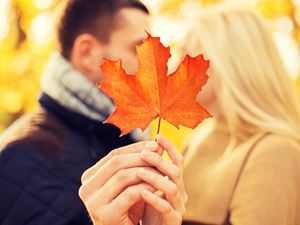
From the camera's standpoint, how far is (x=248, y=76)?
2.31m

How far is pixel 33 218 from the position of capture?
186 centimetres

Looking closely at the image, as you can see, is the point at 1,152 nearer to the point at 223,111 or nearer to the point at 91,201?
the point at 91,201

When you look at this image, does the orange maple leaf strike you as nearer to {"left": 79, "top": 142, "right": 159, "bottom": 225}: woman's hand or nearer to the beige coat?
{"left": 79, "top": 142, "right": 159, "bottom": 225}: woman's hand

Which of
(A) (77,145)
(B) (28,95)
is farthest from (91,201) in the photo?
(B) (28,95)

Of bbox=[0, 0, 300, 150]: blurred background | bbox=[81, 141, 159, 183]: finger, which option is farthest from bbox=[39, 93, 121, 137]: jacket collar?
bbox=[0, 0, 300, 150]: blurred background

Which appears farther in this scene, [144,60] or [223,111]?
[223,111]

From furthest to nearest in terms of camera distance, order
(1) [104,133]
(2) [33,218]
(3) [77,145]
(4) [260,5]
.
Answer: (4) [260,5], (1) [104,133], (3) [77,145], (2) [33,218]

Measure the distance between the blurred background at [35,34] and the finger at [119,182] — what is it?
501 cm

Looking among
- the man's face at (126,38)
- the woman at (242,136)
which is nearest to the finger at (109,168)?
→ the woman at (242,136)

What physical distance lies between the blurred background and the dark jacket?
4178 millimetres

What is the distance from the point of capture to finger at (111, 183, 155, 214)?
1.30 metres

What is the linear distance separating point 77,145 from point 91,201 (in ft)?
2.64

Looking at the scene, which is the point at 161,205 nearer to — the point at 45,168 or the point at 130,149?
the point at 130,149

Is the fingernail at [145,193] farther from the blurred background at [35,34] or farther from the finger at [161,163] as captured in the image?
the blurred background at [35,34]
